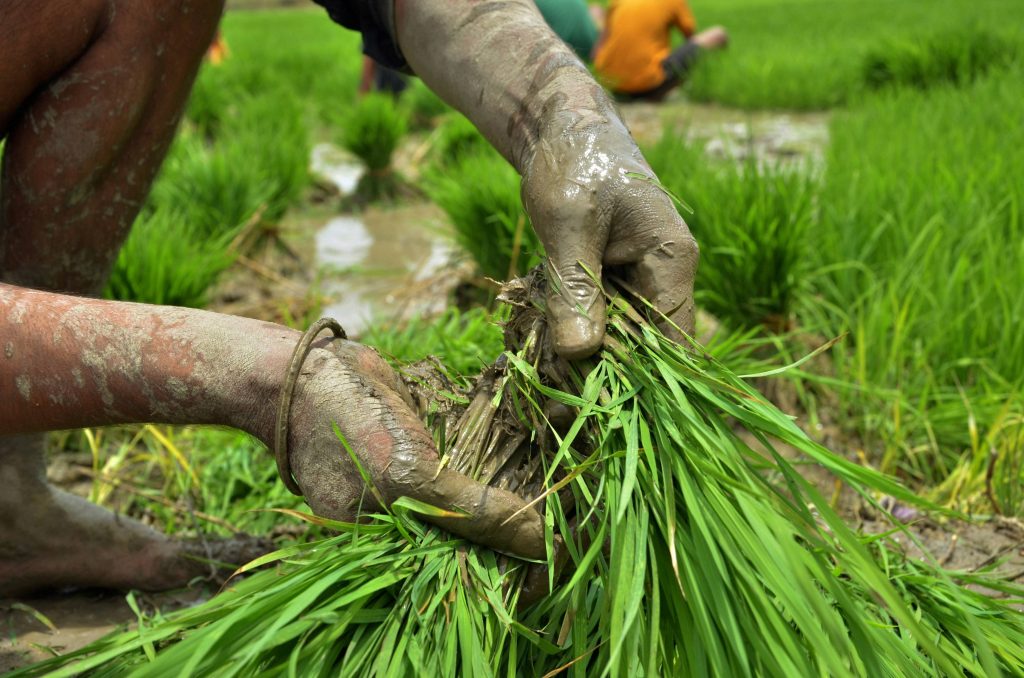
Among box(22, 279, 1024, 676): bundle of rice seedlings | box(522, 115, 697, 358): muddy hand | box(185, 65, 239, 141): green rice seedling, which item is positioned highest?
box(522, 115, 697, 358): muddy hand

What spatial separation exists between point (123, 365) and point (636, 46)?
20.5 feet

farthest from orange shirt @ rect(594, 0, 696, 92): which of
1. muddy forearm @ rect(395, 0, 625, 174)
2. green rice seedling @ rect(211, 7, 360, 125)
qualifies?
muddy forearm @ rect(395, 0, 625, 174)

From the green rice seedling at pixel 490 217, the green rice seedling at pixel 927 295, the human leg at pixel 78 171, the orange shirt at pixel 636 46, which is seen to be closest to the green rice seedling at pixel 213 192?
the green rice seedling at pixel 490 217

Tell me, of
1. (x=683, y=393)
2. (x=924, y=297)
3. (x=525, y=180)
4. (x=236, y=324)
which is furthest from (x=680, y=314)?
(x=924, y=297)

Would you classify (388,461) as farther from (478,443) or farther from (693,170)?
(693,170)

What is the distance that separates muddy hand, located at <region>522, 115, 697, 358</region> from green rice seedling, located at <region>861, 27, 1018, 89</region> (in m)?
4.35

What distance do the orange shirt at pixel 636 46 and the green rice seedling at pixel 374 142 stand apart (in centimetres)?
249

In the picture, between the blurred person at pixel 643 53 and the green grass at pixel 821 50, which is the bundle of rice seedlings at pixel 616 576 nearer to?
the green grass at pixel 821 50

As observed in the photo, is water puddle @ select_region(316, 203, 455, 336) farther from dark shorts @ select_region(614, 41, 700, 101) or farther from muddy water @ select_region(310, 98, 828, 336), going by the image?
dark shorts @ select_region(614, 41, 700, 101)

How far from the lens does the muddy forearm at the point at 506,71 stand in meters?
1.34

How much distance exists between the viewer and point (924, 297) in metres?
2.23

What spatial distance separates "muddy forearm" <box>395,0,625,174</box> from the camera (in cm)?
134

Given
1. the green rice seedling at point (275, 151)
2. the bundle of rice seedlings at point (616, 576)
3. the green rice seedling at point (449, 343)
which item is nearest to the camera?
the bundle of rice seedlings at point (616, 576)

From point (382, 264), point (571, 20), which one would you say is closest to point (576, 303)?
point (382, 264)
